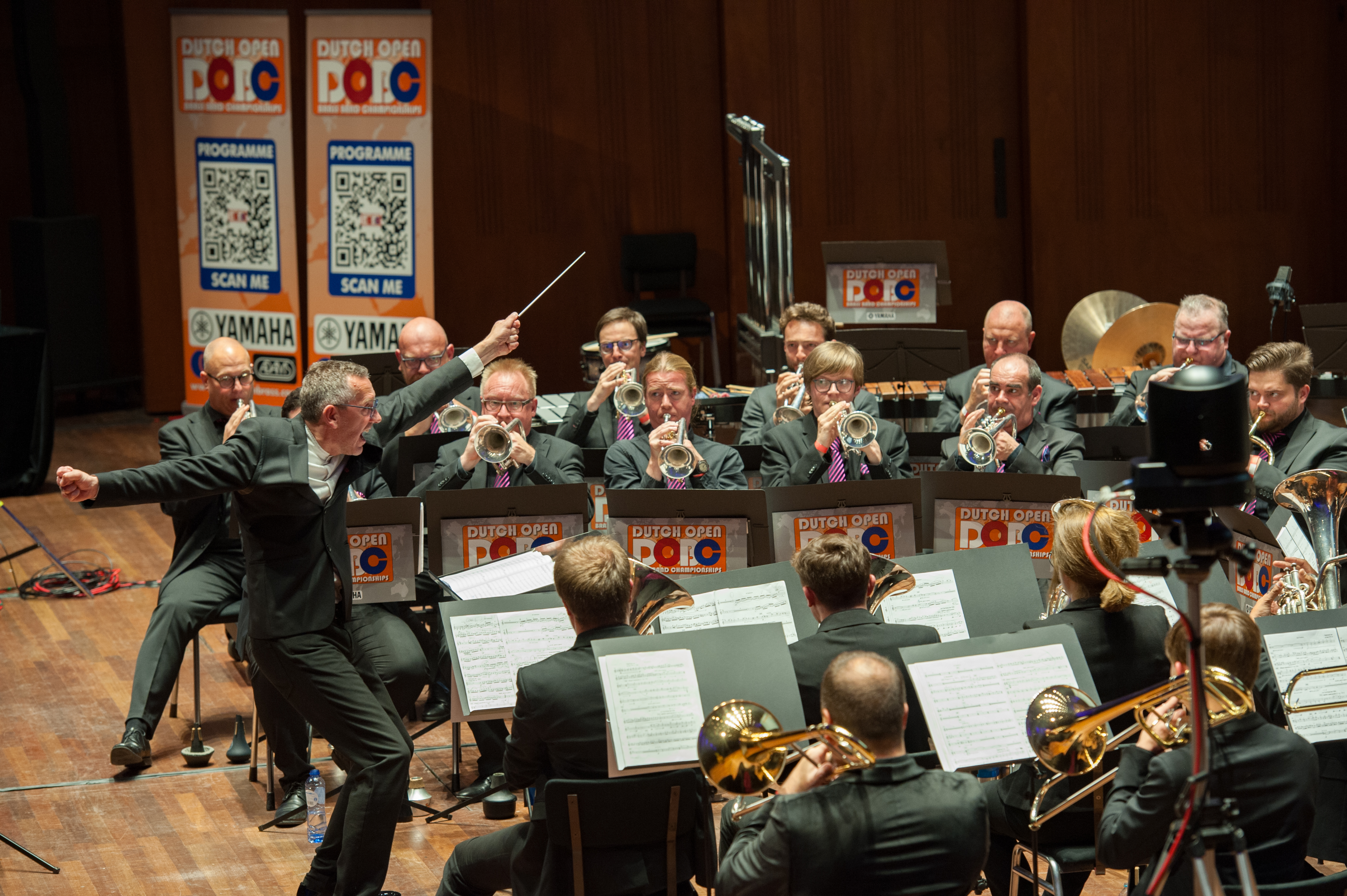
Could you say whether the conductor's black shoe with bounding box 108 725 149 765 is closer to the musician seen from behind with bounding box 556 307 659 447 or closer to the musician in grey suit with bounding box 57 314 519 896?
the musician in grey suit with bounding box 57 314 519 896

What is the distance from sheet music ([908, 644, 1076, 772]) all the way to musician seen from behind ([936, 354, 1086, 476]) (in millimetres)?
2049

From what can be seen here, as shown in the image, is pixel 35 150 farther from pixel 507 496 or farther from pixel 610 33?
pixel 507 496

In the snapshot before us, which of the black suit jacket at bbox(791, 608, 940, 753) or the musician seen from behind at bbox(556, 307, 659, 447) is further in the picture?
the musician seen from behind at bbox(556, 307, 659, 447)

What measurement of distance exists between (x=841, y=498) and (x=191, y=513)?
260 centimetres

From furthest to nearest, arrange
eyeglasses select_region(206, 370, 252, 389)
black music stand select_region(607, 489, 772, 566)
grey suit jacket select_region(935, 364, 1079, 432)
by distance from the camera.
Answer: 1. grey suit jacket select_region(935, 364, 1079, 432)
2. eyeglasses select_region(206, 370, 252, 389)
3. black music stand select_region(607, 489, 772, 566)

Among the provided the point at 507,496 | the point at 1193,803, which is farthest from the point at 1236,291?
the point at 1193,803

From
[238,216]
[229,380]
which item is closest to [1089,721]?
[229,380]

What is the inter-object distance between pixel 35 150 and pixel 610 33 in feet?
14.7

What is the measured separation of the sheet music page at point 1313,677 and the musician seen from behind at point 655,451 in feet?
7.70

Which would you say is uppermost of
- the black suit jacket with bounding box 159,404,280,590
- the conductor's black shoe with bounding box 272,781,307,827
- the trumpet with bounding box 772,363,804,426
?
the trumpet with bounding box 772,363,804,426

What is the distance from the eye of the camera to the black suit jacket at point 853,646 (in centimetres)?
396

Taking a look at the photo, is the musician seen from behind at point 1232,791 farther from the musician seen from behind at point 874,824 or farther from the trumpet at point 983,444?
the trumpet at point 983,444

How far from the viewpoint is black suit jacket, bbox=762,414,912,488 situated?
19.0 feet

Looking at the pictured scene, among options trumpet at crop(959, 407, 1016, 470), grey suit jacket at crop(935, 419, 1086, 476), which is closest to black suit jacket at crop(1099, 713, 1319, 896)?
trumpet at crop(959, 407, 1016, 470)
